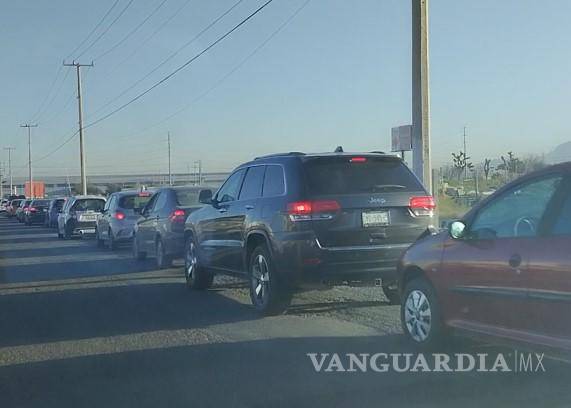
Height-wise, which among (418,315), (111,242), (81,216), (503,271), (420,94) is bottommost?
(418,315)

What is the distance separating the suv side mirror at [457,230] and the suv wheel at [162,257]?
897 centimetres

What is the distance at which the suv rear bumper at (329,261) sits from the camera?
8.53 m

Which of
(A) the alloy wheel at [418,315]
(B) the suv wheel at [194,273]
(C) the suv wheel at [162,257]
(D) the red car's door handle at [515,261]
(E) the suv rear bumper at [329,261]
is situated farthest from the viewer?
(C) the suv wheel at [162,257]

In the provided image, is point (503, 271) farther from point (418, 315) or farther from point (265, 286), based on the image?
point (265, 286)

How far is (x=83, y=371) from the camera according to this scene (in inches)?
267

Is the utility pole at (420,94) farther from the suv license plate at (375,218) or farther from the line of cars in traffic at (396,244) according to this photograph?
the suv license plate at (375,218)

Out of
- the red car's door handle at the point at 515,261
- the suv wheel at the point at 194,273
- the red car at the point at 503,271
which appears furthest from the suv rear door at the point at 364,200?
the suv wheel at the point at 194,273

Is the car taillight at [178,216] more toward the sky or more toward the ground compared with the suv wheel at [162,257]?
more toward the sky

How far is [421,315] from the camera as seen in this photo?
715 cm

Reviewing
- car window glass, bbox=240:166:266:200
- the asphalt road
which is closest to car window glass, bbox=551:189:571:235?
the asphalt road

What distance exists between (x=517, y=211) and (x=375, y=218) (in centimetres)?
273

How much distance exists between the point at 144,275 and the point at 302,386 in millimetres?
8629

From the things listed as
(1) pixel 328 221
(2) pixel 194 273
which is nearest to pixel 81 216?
(2) pixel 194 273

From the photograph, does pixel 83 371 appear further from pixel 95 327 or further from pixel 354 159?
pixel 354 159
